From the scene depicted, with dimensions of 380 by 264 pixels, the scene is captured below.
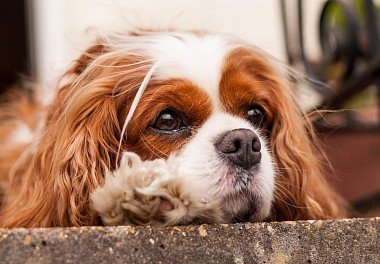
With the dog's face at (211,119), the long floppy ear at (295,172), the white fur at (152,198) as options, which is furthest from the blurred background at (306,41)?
the white fur at (152,198)

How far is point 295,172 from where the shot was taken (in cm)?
236

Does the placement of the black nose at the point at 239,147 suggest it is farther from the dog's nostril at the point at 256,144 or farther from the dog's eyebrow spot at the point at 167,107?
the dog's eyebrow spot at the point at 167,107

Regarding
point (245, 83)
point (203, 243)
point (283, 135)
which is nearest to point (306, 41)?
point (283, 135)

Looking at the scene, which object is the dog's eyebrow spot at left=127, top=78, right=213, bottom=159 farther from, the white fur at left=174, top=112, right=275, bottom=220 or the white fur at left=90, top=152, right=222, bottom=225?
the white fur at left=90, top=152, right=222, bottom=225

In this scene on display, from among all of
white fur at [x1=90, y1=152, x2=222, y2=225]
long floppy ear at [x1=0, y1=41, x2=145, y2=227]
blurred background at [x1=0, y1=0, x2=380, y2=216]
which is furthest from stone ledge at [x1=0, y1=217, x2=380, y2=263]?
blurred background at [x1=0, y1=0, x2=380, y2=216]

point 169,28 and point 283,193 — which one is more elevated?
point 169,28

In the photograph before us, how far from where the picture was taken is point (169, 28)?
2.69m

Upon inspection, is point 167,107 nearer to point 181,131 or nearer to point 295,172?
point 181,131

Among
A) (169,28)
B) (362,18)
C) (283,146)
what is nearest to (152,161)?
(283,146)

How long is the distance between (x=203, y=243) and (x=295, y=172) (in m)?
0.83

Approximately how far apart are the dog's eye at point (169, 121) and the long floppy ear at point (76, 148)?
0.52ft

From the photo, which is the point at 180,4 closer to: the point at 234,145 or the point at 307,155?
the point at 307,155

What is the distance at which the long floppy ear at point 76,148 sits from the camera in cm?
204

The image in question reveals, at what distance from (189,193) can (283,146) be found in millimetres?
601
